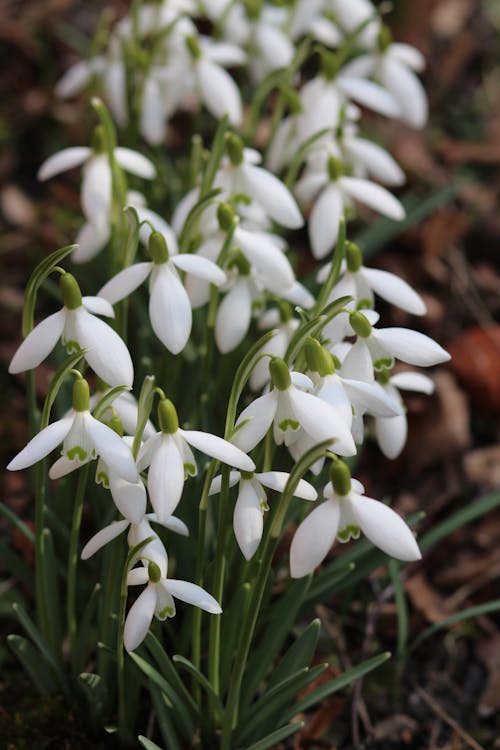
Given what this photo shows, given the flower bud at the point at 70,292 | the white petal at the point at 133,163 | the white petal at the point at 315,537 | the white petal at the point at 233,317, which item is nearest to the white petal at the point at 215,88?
the white petal at the point at 133,163

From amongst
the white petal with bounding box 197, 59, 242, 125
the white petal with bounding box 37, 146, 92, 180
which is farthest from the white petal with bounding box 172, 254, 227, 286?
the white petal with bounding box 197, 59, 242, 125

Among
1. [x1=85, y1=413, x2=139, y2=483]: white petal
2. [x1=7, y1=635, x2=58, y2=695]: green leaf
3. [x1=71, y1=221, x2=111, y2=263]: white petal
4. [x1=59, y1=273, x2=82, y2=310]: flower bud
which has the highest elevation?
[x1=59, y1=273, x2=82, y2=310]: flower bud

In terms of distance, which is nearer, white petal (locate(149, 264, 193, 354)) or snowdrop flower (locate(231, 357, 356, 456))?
snowdrop flower (locate(231, 357, 356, 456))

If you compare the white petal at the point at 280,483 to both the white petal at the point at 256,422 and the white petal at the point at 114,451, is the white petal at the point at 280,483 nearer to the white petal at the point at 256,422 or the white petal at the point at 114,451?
the white petal at the point at 256,422

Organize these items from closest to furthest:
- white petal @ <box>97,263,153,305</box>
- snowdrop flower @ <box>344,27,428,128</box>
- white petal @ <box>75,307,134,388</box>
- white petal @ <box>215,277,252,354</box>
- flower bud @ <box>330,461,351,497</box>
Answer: flower bud @ <box>330,461,351,497</box>
white petal @ <box>75,307,134,388</box>
white petal @ <box>97,263,153,305</box>
white petal @ <box>215,277,252,354</box>
snowdrop flower @ <box>344,27,428,128</box>

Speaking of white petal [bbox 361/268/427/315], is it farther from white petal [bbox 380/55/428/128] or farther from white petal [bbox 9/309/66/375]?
white petal [bbox 380/55/428/128]

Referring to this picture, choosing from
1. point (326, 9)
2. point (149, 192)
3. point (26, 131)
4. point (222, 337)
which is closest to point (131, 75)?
point (149, 192)
